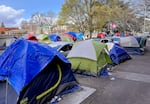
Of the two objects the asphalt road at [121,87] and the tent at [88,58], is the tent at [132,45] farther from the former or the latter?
the tent at [88,58]

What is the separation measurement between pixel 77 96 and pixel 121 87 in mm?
1758

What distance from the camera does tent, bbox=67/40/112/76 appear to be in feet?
23.9

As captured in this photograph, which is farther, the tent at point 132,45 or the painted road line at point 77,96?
the tent at point 132,45

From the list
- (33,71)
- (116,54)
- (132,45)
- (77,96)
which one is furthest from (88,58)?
(132,45)

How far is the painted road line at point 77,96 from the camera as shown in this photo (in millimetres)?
4977

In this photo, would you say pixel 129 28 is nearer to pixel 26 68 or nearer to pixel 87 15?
pixel 87 15

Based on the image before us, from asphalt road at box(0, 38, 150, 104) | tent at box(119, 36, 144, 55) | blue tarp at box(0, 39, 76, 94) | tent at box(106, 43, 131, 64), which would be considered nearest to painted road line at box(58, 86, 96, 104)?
asphalt road at box(0, 38, 150, 104)

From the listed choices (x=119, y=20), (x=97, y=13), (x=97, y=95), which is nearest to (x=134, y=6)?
(x=119, y=20)

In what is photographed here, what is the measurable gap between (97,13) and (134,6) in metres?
12.4

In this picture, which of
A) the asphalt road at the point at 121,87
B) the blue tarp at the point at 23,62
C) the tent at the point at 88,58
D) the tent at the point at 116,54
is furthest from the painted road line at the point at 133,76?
the blue tarp at the point at 23,62

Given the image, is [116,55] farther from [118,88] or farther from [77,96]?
[77,96]

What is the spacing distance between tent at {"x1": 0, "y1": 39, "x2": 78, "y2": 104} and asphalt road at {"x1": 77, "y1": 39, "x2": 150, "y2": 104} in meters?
1.07

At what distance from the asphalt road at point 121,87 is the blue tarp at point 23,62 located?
64.5 inches

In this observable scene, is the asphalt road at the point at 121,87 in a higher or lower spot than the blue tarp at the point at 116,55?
lower
